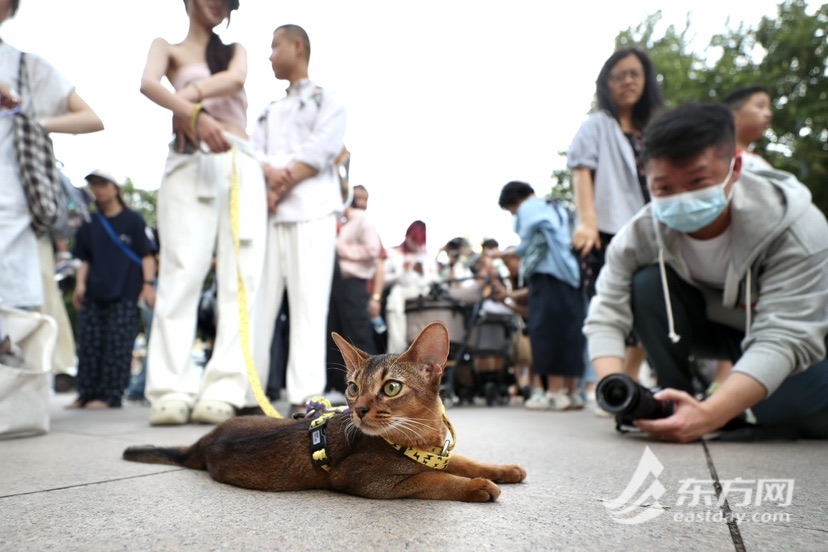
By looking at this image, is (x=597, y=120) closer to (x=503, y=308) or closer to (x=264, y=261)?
(x=264, y=261)

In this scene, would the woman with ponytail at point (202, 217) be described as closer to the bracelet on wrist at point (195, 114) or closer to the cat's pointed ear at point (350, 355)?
the bracelet on wrist at point (195, 114)

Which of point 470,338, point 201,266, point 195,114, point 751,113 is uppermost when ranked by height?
point 751,113

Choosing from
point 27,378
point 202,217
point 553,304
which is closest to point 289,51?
point 202,217

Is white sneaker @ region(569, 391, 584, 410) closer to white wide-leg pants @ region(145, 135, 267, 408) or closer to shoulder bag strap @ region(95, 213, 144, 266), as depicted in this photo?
white wide-leg pants @ region(145, 135, 267, 408)

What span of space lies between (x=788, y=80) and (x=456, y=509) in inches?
633

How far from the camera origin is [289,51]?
165 inches

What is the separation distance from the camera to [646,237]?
343cm

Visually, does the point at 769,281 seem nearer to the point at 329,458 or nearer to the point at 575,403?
the point at 329,458

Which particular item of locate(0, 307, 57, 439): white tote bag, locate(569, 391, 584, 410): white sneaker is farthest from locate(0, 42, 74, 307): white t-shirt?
locate(569, 391, 584, 410): white sneaker

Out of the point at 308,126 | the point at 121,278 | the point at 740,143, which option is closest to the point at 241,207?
the point at 308,126

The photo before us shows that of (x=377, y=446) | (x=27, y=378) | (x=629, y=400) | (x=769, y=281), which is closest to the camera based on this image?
(x=377, y=446)

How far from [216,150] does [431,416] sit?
8.03ft

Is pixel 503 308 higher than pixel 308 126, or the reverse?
pixel 308 126
